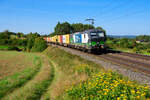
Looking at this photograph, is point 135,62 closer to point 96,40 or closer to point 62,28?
point 96,40

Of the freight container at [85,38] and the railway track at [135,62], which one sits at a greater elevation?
the freight container at [85,38]

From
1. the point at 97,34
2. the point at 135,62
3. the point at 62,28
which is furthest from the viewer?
the point at 62,28

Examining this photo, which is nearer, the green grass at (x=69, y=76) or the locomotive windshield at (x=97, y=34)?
the green grass at (x=69, y=76)

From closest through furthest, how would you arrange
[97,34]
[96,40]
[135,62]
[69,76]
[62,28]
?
[69,76] → [135,62] → [96,40] → [97,34] → [62,28]

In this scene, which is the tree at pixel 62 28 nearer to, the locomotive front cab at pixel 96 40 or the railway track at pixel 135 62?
the locomotive front cab at pixel 96 40

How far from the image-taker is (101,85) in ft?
22.7

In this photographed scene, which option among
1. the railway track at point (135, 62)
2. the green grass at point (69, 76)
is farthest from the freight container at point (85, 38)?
the green grass at point (69, 76)

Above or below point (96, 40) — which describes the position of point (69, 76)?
below

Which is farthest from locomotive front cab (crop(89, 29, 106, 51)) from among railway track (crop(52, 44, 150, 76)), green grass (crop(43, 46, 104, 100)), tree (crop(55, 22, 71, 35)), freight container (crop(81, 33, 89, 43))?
tree (crop(55, 22, 71, 35))

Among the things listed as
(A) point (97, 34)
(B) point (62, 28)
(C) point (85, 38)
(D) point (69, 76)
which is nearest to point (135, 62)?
(D) point (69, 76)

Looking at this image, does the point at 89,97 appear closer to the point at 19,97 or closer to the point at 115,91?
the point at 115,91

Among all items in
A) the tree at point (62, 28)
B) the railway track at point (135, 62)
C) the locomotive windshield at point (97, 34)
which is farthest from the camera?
the tree at point (62, 28)

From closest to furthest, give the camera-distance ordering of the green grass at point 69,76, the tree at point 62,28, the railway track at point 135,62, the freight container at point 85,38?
1. the green grass at point 69,76
2. the railway track at point 135,62
3. the freight container at point 85,38
4. the tree at point 62,28

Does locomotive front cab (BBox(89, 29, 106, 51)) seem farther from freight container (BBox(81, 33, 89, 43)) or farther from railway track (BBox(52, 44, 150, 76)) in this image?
railway track (BBox(52, 44, 150, 76))
